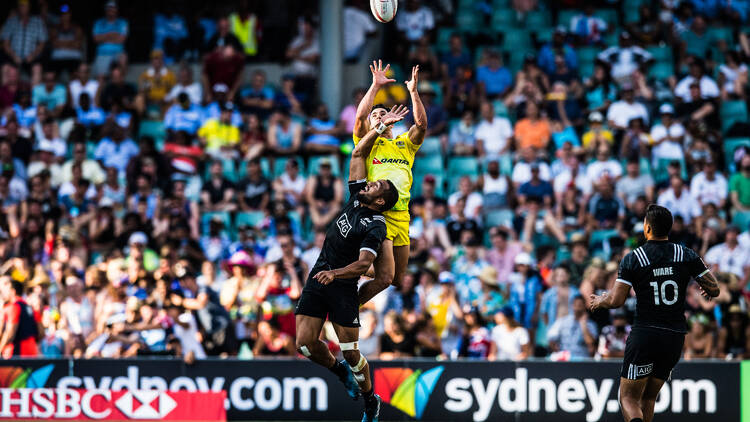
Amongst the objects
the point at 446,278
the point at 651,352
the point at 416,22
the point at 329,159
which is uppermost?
the point at 416,22

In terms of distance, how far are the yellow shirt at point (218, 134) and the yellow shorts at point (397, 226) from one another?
863 cm

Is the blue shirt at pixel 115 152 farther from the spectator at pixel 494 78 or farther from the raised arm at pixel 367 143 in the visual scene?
the raised arm at pixel 367 143

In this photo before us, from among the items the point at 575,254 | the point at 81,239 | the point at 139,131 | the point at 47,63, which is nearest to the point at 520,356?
the point at 575,254

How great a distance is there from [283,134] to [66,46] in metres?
5.18

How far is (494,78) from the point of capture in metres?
20.5

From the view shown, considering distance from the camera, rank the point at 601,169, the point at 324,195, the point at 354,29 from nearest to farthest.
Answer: the point at 601,169 → the point at 324,195 → the point at 354,29

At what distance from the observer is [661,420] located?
13977 millimetres

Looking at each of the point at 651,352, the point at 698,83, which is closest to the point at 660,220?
the point at 651,352

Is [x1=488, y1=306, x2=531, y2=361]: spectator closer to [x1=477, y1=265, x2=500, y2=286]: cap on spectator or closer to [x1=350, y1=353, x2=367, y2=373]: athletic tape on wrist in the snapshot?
[x1=477, y1=265, x2=500, y2=286]: cap on spectator

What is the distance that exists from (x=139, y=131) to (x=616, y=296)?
12.6m

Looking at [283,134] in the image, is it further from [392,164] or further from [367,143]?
[367,143]

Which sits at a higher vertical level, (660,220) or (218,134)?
(218,134)

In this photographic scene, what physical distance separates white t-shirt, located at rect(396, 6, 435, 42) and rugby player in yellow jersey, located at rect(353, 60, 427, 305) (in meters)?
10.3

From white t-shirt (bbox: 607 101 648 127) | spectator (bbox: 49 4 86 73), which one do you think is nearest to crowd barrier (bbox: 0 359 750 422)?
white t-shirt (bbox: 607 101 648 127)
